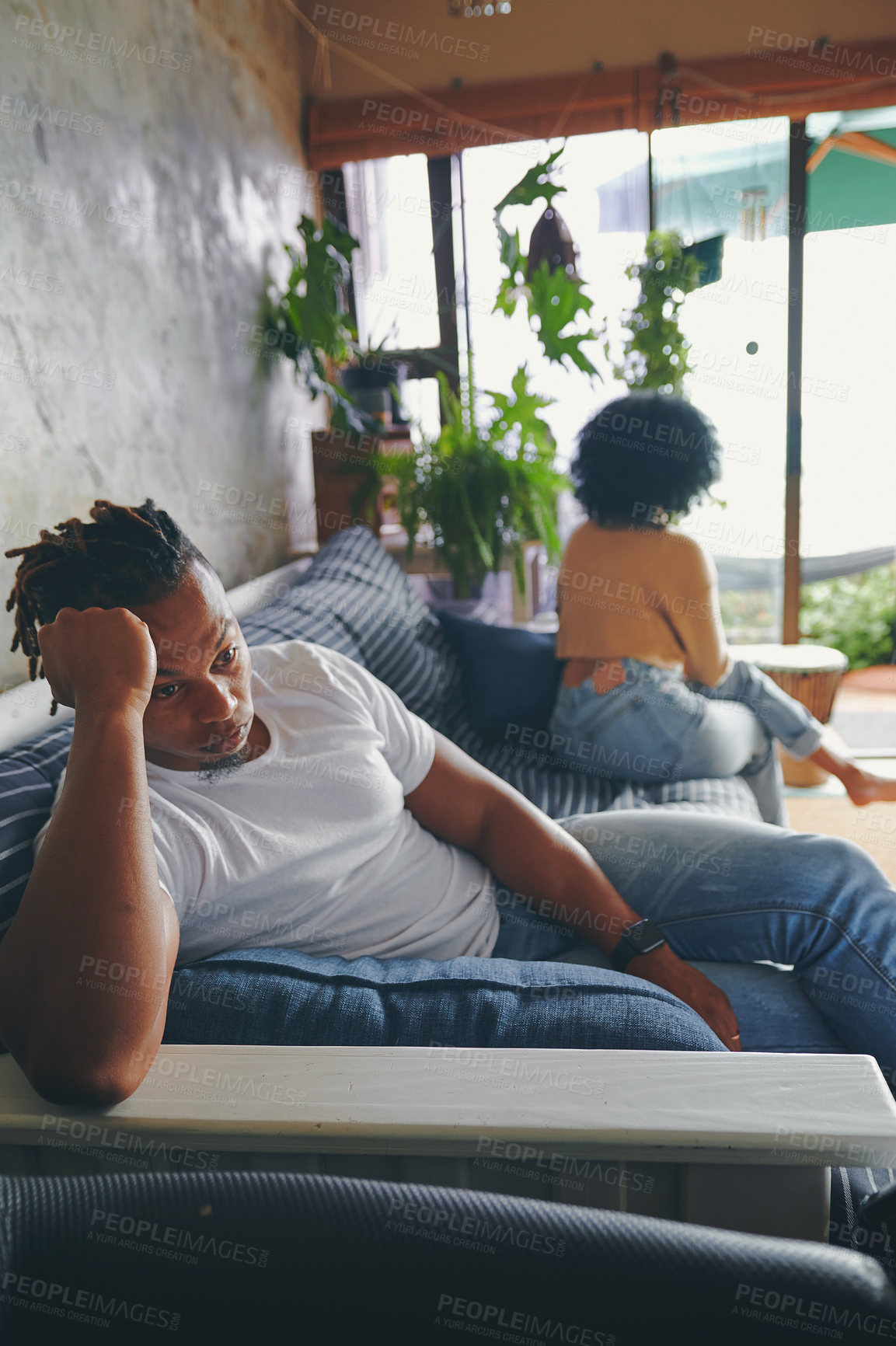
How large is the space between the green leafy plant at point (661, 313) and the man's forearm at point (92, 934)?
115 inches

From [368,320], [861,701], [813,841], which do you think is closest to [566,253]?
[368,320]

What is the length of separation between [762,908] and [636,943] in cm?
18

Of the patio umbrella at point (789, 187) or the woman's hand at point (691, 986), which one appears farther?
the patio umbrella at point (789, 187)

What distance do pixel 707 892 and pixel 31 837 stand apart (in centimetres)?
84

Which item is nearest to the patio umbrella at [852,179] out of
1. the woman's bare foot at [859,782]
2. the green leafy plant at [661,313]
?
the green leafy plant at [661,313]

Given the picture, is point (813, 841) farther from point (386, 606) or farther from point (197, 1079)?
point (386, 606)

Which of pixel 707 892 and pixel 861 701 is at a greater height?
pixel 707 892

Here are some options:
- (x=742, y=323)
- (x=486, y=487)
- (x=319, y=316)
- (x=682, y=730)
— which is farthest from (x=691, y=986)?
(x=742, y=323)

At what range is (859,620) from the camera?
4.41 meters

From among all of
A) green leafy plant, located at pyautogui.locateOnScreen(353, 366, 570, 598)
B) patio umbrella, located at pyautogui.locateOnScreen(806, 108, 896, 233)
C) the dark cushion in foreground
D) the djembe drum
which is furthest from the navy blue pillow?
patio umbrella, located at pyautogui.locateOnScreen(806, 108, 896, 233)

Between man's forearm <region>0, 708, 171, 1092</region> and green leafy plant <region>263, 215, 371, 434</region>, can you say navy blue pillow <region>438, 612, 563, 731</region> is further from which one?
man's forearm <region>0, 708, 171, 1092</region>

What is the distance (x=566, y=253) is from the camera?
10.6 feet

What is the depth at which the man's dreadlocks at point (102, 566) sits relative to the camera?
979 millimetres

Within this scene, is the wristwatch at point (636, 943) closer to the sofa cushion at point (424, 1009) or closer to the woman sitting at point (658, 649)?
the sofa cushion at point (424, 1009)
